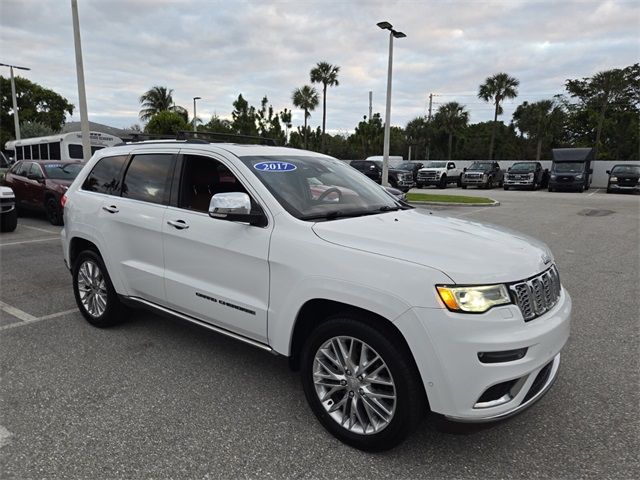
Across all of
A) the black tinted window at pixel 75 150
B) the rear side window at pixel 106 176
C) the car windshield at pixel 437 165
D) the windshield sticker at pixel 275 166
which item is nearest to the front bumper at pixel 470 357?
the windshield sticker at pixel 275 166

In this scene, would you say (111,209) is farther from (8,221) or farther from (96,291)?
(8,221)

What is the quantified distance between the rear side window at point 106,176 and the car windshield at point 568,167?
27.1 metres

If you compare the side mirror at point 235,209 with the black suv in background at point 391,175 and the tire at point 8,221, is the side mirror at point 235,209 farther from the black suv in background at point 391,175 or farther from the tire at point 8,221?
the black suv in background at point 391,175

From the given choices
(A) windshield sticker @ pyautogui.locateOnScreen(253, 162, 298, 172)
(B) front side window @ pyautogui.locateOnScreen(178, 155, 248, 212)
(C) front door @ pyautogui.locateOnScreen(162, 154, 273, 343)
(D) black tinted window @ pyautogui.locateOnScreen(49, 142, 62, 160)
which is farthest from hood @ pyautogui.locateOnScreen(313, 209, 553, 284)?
(D) black tinted window @ pyautogui.locateOnScreen(49, 142, 62, 160)

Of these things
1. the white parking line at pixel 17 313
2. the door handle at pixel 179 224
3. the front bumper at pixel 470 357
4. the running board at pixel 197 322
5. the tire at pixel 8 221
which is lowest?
the white parking line at pixel 17 313

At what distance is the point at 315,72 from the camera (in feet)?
159

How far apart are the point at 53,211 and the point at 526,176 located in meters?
25.3

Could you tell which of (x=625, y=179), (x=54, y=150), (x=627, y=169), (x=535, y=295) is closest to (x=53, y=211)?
(x=54, y=150)

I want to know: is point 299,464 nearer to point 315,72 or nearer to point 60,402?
point 60,402

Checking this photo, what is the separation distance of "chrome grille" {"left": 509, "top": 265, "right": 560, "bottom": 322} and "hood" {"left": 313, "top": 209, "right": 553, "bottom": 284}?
0.15 ft

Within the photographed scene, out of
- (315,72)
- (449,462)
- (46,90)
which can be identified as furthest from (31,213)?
(46,90)

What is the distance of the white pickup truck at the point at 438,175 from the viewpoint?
3025cm

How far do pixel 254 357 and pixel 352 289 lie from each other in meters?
1.69

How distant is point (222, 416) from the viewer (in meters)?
3.04
